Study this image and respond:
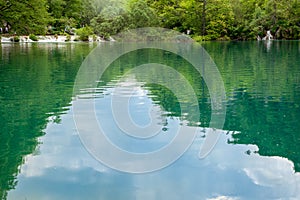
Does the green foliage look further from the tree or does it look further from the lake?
the lake

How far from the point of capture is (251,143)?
8328mm

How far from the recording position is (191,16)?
6700 centimetres

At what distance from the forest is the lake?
1798 inches

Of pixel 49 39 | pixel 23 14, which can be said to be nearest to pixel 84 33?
pixel 49 39

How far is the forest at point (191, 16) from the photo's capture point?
6122 centimetres

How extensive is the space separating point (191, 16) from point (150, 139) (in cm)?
6056

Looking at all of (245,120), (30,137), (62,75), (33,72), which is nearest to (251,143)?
(245,120)

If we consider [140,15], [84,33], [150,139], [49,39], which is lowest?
[150,139]

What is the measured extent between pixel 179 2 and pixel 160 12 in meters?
3.88

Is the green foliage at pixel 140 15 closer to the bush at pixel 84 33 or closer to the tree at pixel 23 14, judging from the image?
the bush at pixel 84 33

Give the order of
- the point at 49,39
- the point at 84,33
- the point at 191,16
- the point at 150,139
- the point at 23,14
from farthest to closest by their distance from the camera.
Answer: the point at 191,16 < the point at 84,33 < the point at 49,39 < the point at 23,14 < the point at 150,139

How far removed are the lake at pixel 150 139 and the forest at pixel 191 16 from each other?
4568 centimetres

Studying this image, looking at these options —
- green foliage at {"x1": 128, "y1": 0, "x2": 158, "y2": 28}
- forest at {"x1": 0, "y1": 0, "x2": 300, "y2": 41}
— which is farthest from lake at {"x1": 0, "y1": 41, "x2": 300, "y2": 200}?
forest at {"x1": 0, "y1": 0, "x2": 300, "y2": 41}

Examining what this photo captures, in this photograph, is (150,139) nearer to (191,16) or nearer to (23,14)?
(23,14)
